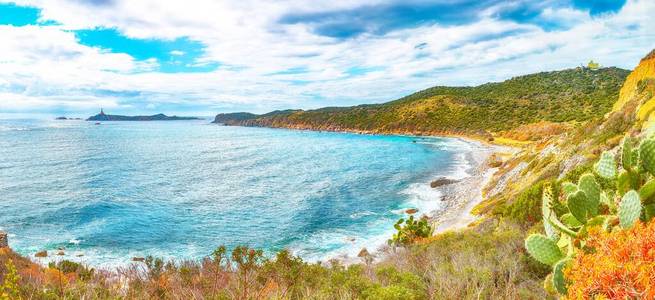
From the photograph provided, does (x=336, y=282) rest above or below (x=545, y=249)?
below

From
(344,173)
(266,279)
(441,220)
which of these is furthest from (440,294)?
(344,173)

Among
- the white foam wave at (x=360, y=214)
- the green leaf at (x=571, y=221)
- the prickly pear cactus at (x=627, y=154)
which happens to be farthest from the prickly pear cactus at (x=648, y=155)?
the white foam wave at (x=360, y=214)

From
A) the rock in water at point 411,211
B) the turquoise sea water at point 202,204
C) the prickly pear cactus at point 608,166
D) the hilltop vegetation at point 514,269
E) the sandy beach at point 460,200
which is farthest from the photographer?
the rock in water at point 411,211

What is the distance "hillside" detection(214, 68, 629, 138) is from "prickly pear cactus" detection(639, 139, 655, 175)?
296 ft

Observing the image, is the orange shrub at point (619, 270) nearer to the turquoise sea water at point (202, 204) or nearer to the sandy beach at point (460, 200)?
the turquoise sea water at point (202, 204)

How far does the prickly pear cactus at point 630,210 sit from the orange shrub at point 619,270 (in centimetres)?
46

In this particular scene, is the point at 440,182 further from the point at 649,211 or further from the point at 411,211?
the point at 649,211

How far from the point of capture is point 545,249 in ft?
16.0

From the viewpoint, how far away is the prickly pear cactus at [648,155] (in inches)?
166

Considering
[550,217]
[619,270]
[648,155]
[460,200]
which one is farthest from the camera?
[460,200]

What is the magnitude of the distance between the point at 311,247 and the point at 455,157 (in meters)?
49.3

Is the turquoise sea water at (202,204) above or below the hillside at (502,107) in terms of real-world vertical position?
below

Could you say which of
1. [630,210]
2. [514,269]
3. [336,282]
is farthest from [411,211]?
[630,210]

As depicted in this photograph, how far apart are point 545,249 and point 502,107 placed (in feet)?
424
